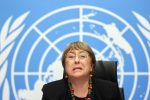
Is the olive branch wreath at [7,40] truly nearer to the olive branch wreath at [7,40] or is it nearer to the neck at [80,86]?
the olive branch wreath at [7,40]

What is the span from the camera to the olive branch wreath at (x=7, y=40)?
2922mm

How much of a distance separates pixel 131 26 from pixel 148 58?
1.15 ft

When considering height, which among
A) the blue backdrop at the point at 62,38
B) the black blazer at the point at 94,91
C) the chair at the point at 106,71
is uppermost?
the blue backdrop at the point at 62,38

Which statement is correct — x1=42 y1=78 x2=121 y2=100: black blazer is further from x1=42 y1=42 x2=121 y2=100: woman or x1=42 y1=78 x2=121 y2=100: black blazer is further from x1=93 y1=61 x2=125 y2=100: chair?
x1=93 y1=61 x2=125 y2=100: chair

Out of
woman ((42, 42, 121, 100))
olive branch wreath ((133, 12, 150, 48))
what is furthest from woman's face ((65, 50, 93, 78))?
olive branch wreath ((133, 12, 150, 48))

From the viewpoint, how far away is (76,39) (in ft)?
9.48

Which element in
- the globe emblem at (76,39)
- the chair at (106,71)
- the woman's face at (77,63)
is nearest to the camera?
the woman's face at (77,63)

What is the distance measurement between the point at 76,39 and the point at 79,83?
0.93 metres

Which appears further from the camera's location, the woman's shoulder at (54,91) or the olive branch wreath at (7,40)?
the olive branch wreath at (7,40)

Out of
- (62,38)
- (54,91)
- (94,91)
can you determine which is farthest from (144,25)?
(54,91)

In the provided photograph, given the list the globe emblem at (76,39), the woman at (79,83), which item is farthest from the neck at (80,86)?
the globe emblem at (76,39)

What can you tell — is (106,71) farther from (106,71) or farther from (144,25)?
(144,25)

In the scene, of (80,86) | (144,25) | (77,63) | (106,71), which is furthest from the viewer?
(144,25)

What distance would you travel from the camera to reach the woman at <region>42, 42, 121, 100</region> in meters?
1.93
